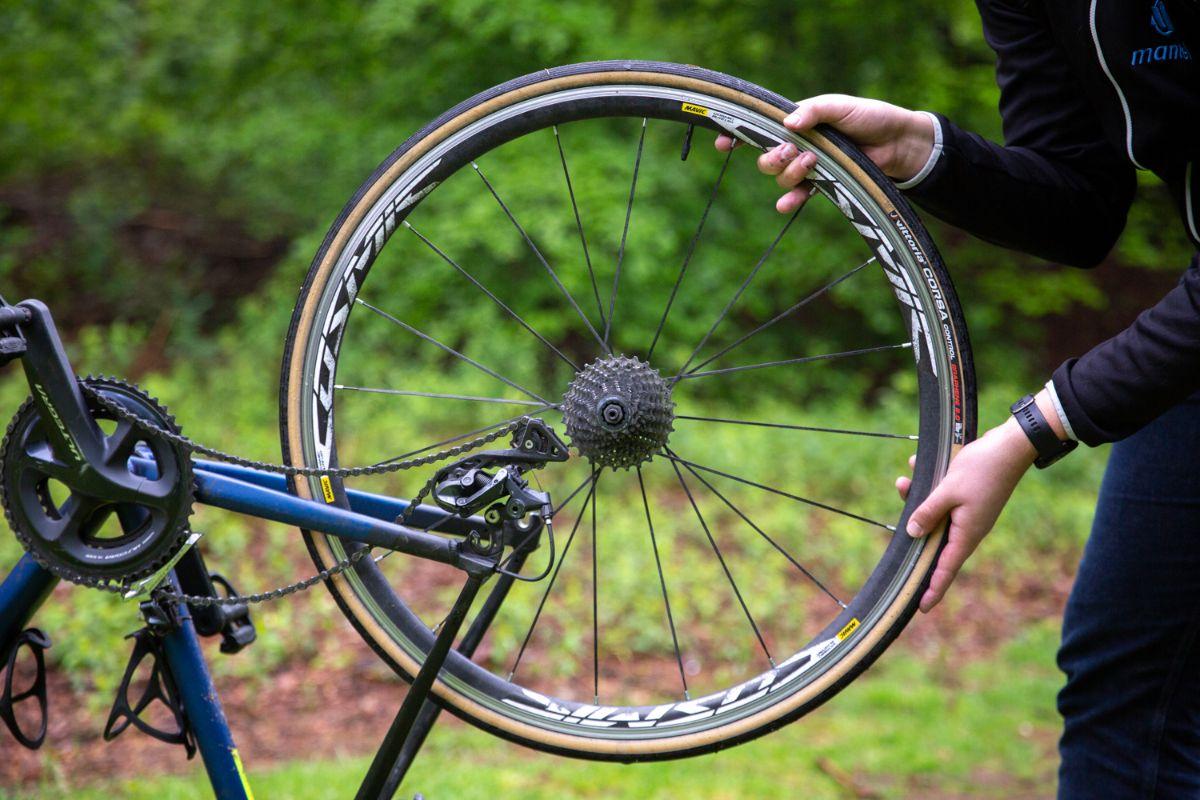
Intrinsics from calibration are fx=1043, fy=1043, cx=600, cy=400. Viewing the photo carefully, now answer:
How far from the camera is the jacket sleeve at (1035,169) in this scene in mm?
1702

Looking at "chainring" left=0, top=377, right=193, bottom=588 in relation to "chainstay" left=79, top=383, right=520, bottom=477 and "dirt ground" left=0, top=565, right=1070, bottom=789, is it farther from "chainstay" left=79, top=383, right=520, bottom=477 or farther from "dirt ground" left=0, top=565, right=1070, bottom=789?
"dirt ground" left=0, top=565, right=1070, bottom=789

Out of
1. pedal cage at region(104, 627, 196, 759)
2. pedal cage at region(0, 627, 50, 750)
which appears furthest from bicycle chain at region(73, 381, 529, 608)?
pedal cage at region(0, 627, 50, 750)

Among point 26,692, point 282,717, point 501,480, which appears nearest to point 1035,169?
point 501,480

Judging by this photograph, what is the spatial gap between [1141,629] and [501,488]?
3.54 ft

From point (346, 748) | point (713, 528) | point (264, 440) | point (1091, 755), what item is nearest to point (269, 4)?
point (264, 440)

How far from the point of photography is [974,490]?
1.50 metres

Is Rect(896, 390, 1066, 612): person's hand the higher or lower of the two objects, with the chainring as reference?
higher

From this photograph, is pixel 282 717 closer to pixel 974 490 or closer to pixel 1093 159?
pixel 974 490

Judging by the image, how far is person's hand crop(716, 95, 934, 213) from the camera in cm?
157

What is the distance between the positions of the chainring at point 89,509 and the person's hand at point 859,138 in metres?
1.00

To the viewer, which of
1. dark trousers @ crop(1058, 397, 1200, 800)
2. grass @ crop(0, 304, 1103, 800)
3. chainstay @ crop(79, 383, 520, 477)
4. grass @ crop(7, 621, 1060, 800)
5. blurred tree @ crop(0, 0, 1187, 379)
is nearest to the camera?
chainstay @ crop(79, 383, 520, 477)

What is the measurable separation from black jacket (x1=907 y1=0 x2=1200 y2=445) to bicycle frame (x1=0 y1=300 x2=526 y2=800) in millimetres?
910

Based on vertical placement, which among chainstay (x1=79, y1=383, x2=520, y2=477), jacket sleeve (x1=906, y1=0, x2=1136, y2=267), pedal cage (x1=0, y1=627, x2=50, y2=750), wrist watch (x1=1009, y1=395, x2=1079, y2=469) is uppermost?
jacket sleeve (x1=906, y1=0, x2=1136, y2=267)

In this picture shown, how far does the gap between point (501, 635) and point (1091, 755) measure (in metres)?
2.36
